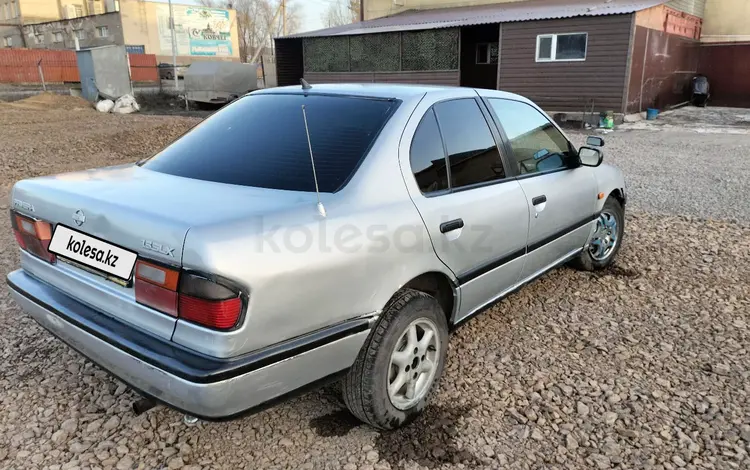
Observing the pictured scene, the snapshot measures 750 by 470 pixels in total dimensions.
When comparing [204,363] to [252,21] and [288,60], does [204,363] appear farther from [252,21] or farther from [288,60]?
[252,21]

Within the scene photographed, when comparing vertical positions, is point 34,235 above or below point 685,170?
above

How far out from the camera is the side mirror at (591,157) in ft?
12.6

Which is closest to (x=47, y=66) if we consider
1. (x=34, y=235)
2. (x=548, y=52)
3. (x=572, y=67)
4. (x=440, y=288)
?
(x=548, y=52)

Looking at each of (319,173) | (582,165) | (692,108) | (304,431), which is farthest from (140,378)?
(692,108)

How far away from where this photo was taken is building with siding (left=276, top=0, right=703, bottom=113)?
16922mm

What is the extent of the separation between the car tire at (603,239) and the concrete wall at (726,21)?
2318 cm

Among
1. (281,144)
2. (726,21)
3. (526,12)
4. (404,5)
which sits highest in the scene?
(404,5)

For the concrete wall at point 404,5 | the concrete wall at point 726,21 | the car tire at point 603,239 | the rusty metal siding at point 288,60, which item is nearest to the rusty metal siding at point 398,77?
the rusty metal siding at point 288,60

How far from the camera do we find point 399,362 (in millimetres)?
2510

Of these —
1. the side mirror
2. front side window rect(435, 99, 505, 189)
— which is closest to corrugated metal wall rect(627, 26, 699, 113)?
the side mirror

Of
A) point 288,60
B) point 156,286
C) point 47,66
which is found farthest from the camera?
point 47,66

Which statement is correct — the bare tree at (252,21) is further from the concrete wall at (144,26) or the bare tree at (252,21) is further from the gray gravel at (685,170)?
the gray gravel at (685,170)

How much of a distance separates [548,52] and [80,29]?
47.2m

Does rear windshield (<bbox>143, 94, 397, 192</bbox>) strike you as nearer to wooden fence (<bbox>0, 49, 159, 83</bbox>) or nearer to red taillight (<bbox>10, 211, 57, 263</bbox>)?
red taillight (<bbox>10, 211, 57, 263</bbox>)
